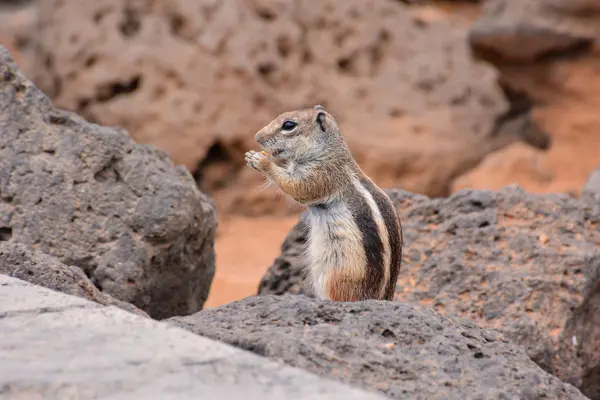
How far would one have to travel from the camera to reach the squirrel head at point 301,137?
17.8ft

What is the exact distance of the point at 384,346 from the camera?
3363 mm

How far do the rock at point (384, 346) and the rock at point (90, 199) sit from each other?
4.00ft

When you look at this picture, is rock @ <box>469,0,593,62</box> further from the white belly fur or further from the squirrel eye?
the white belly fur

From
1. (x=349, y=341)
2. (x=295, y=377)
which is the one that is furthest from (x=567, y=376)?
(x=295, y=377)

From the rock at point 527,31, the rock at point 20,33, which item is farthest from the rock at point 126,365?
the rock at point 20,33

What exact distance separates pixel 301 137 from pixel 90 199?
1172mm

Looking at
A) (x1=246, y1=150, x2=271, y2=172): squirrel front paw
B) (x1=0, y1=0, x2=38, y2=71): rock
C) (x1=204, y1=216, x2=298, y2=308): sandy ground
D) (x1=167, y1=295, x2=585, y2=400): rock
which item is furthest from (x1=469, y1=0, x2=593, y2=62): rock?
(x1=167, y1=295, x2=585, y2=400): rock

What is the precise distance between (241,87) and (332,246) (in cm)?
653

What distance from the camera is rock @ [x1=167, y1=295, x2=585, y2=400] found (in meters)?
3.16

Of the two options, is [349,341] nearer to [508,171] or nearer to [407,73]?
[508,171]

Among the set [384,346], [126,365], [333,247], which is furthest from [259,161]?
[126,365]

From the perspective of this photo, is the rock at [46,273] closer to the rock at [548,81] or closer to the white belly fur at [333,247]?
the white belly fur at [333,247]

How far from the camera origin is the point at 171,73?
11.0 metres

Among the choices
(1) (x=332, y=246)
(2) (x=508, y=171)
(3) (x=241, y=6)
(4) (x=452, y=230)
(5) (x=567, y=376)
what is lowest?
(5) (x=567, y=376)
